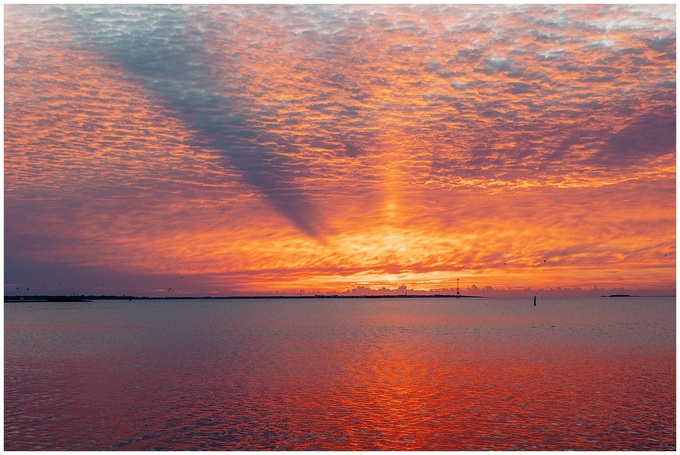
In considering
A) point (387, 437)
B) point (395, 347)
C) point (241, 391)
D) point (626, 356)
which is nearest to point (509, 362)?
point (626, 356)

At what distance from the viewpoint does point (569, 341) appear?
10469 cm

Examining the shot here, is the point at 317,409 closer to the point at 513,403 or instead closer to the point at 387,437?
the point at 387,437

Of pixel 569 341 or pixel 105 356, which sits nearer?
pixel 105 356

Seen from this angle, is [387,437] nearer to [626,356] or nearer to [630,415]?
[630,415]

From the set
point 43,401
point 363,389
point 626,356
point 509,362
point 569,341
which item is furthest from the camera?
point 569,341

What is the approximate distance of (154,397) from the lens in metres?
51.7

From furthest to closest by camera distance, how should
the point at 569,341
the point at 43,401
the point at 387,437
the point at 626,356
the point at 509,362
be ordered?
1. the point at 569,341
2. the point at 626,356
3. the point at 509,362
4. the point at 43,401
5. the point at 387,437

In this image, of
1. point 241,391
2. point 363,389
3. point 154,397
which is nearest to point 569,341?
point 363,389

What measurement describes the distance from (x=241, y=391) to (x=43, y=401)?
15.2 m

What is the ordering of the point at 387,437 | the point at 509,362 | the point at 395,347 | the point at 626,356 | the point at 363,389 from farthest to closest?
the point at 395,347 → the point at 626,356 → the point at 509,362 → the point at 363,389 → the point at 387,437

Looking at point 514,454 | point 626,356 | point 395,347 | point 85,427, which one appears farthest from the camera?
point 395,347

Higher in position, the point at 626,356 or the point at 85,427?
the point at 626,356

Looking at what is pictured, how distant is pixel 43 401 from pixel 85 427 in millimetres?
10442

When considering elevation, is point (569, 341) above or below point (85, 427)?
above
